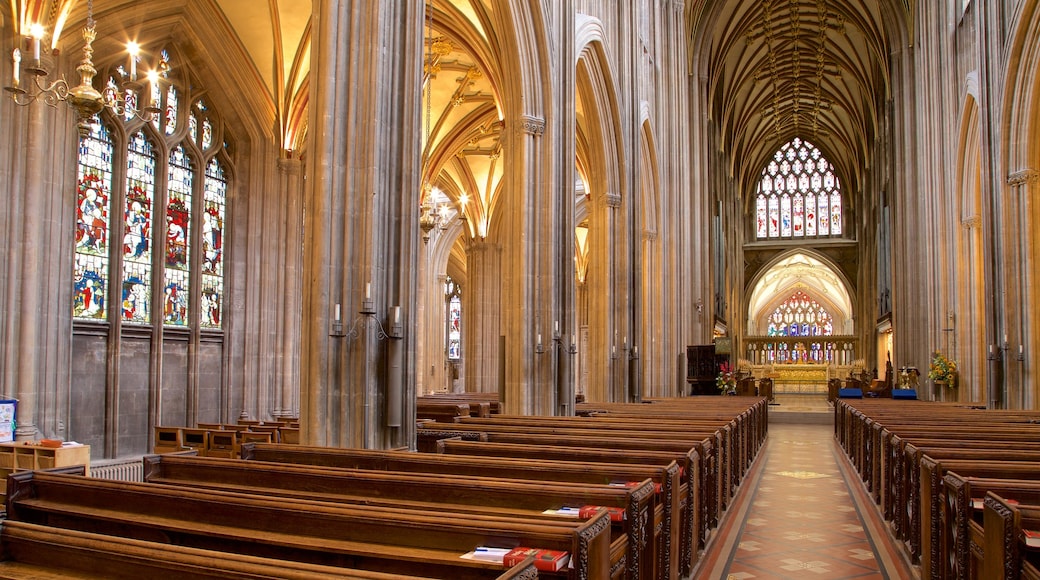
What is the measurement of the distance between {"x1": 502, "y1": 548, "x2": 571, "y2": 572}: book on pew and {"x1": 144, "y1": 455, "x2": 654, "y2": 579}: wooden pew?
588 millimetres

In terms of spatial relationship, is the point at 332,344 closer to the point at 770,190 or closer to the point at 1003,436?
the point at 1003,436

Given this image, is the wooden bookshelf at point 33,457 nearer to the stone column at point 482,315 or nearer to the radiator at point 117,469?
the radiator at point 117,469

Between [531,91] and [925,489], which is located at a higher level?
[531,91]

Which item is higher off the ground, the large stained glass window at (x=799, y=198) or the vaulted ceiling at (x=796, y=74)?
the vaulted ceiling at (x=796, y=74)

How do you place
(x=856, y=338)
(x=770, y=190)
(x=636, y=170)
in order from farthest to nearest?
(x=770, y=190)
(x=856, y=338)
(x=636, y=170)

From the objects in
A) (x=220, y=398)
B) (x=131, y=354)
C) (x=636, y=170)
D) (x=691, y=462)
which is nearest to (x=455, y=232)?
(x=636, y=170)

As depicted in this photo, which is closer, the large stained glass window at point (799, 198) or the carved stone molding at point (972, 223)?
the carved stone molding at point (972, 223)

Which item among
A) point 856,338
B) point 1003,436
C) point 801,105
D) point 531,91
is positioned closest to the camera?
point 1003,436

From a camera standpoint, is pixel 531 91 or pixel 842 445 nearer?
pixel 531 91

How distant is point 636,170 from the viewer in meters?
18.7

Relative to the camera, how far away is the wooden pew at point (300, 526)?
2816 mm

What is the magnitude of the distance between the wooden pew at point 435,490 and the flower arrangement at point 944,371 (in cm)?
1787

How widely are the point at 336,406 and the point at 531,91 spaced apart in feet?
22.8

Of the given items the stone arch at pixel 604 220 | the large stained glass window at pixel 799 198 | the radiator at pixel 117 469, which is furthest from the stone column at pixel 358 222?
the large stained glass window at pixel 799 198
